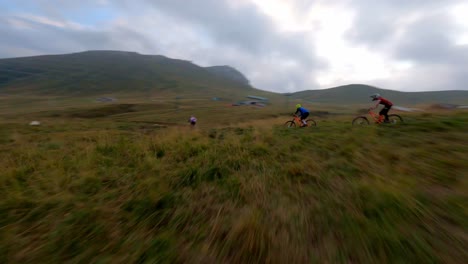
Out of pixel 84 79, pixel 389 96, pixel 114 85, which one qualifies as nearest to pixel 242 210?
pixel 114 85

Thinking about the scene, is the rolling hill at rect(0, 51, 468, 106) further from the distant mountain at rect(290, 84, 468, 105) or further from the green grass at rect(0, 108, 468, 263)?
the green grass at rect(0, 108, 468, 263)

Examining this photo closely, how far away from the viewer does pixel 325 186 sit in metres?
3.75

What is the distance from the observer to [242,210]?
9.87 feet

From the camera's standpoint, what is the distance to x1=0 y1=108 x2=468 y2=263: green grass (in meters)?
2.18

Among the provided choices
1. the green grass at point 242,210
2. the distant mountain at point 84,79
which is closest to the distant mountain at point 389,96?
the distant mountain at point 84,79

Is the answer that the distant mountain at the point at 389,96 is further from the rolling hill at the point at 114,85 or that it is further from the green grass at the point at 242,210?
the green grass at the point at 242,210

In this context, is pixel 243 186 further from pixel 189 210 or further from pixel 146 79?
pixel 146 79

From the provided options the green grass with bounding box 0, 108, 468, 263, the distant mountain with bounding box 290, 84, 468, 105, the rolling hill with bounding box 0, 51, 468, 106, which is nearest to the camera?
the green grass with bounding box 0, 108, 468, 263

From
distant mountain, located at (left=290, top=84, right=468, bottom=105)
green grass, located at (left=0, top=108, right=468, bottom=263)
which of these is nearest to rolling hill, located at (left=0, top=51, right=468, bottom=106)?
distant mountain, located at (left=290, top=84, right=468, bottom=105)

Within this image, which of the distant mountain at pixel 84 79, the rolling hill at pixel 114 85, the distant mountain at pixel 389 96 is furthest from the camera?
the distant mountain at pixel 389 96

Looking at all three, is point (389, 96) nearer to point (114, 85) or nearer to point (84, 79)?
point (114, 85)

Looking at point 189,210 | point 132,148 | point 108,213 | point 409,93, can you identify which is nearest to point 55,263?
point 108,213

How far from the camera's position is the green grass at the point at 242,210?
2.18 metres

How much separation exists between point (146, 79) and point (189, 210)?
179 metres
